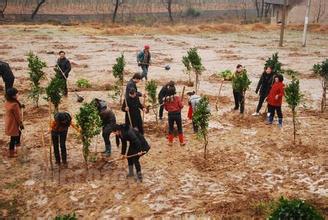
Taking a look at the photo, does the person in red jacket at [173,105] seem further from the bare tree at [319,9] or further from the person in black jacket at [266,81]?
the bare tree at [319,9]

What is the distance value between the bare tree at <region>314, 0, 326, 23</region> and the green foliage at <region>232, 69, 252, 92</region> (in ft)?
107

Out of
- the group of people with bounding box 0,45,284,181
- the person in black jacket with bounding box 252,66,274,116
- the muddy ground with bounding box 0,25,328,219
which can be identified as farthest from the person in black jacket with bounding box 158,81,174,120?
the person in black jacket with bounding box 252,66,274,116

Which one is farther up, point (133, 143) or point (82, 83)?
point (133, 143)

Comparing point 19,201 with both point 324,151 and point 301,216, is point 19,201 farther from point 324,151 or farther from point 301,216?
point 324,151

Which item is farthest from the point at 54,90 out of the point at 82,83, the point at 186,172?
the point at 82,83

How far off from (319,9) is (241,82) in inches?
1292

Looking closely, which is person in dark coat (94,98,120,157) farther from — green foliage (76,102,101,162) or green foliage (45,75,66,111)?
green foliage (45,75,66,111)

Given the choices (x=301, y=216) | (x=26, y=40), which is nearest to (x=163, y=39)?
(x=26, y=40)

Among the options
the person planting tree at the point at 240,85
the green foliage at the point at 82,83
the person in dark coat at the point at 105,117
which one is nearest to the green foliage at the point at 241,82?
the person planting tree at the point at 240,85

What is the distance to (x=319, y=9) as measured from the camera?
4144 cm

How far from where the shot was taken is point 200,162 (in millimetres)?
9969

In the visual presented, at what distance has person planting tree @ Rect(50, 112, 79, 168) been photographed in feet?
29.8

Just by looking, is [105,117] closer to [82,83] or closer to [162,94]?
[162,94]

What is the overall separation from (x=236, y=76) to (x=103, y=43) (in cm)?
1922
